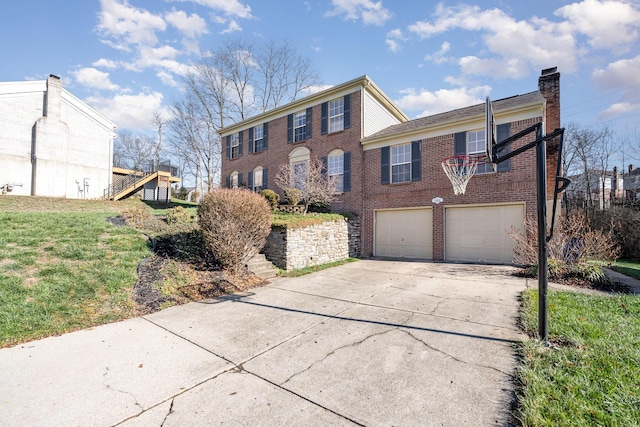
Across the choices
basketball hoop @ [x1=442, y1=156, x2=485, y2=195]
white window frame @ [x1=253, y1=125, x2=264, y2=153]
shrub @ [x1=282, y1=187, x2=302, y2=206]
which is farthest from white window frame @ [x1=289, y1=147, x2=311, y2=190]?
basketball hoop @ [x1=442, y1=156, x2=485, y2=195]

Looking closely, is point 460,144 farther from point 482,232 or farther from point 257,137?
point 257,137

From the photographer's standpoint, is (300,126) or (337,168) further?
(300,126)

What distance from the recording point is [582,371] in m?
2.86

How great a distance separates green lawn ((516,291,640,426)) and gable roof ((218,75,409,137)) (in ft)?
39.2

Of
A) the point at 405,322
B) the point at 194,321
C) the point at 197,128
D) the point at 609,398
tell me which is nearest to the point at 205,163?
the point at 197,128

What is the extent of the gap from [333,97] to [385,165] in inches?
187

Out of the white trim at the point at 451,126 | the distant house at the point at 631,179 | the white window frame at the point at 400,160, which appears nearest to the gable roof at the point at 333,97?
the white trim at the point at 451,126

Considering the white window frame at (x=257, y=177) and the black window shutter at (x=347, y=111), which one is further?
the white window frame at (x=257, y=177)

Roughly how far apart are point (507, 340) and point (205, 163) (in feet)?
90.0

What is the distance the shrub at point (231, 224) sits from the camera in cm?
734

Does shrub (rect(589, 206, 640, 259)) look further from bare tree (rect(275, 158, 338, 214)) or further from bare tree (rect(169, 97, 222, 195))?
bare tree (rect(169, 97, 222, 195))

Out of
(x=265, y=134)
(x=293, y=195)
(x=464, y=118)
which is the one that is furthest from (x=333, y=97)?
(x=464, y=118)

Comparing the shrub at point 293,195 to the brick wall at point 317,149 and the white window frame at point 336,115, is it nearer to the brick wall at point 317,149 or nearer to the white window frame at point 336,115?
the brick wall at point 317,149

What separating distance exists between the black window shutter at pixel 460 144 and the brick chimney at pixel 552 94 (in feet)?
11.1
